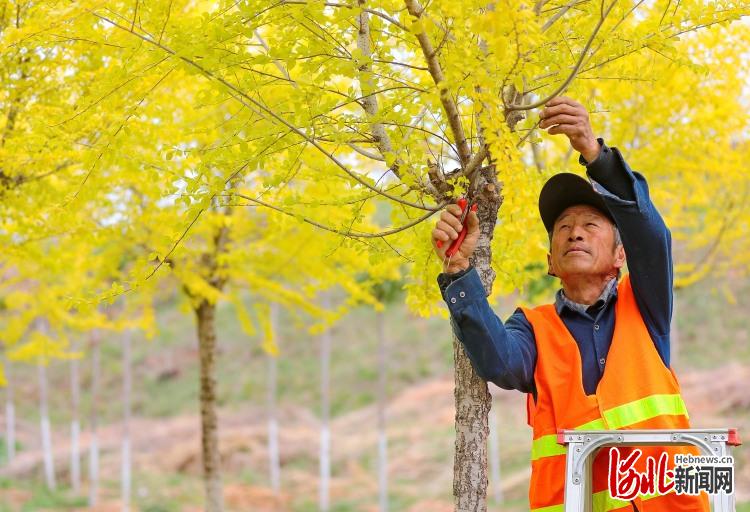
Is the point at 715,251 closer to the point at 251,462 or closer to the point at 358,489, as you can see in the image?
the point at 358,489

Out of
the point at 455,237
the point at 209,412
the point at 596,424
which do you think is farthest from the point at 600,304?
the point at 209,412

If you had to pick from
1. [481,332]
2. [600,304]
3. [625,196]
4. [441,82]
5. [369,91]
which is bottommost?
[481,332]

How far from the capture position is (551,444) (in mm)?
2727

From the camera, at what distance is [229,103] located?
280 inches

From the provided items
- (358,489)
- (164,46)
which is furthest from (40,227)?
(358,489)

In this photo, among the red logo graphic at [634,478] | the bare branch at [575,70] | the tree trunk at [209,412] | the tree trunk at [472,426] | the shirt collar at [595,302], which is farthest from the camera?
the tree trunk at [209,412]

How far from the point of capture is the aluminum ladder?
7.20ft

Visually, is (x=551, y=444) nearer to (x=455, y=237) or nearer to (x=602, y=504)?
(x=602, y=504)

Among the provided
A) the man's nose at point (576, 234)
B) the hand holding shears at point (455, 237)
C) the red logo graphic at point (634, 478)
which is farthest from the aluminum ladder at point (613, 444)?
the man's nose at point (576, 234)

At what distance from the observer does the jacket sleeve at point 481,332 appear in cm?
272

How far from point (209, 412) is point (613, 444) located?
22.3ft

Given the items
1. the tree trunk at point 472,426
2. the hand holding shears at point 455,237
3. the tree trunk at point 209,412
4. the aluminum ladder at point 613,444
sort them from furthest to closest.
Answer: the tree trunk at point 209,412 < the tree trunk at point 472,426 < the hand holding shears at point 455,237 < the aluminum ladder at point 613,444

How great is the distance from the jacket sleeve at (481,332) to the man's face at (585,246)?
1.07ft

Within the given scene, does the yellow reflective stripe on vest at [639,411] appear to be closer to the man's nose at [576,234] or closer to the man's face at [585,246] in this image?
the man's face at [585,246]
